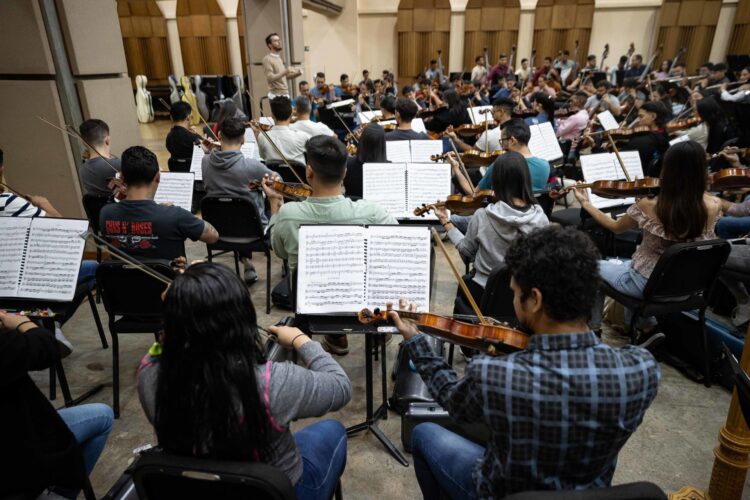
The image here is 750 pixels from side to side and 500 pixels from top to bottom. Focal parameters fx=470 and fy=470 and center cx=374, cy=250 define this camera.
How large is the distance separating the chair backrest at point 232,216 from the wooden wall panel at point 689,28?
13174 mm

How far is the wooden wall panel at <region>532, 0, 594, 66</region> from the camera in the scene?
501 inches

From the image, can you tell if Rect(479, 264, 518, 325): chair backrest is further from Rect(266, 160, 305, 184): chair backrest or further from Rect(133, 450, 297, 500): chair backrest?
Rect(266, 160, 305, 184): chair backrest

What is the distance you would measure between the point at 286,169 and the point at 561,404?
373 cm

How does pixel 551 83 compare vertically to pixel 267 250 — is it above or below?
above

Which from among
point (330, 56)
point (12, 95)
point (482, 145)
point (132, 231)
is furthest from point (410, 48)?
point (132, 231)

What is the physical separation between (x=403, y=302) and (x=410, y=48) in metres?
13.7

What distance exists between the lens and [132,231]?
2494 mm

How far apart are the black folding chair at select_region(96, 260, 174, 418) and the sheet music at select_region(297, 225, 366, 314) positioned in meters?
0.70

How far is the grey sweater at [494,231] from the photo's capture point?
237 centimetres

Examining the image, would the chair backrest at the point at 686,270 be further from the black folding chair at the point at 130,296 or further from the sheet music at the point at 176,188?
the sheet music at the point at 176,188

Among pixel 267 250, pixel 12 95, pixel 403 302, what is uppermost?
pixel 12 95

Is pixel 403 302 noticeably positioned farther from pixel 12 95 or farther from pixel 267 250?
pixel 12 95

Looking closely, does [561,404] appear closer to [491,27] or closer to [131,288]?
[131,288]

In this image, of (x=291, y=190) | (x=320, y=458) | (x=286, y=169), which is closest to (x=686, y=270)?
(x=320, y=458)
